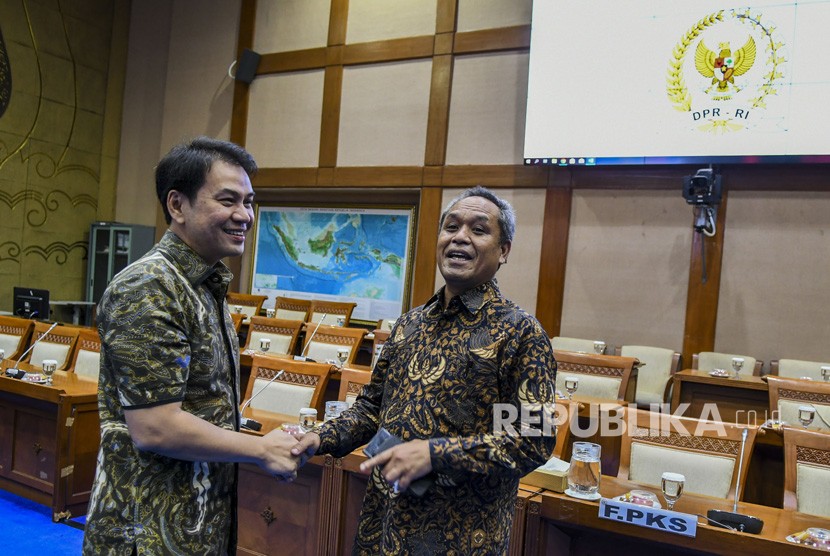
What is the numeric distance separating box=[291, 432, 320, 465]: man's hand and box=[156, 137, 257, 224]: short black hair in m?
0.52

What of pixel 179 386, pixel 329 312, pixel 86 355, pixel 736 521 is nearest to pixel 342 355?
pixel 86 355

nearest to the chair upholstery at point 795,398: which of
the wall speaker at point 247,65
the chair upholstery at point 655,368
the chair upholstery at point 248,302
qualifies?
the chair upholstery at point 655,368

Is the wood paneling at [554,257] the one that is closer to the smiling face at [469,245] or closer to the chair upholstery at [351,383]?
the chair upholstery at [351,383]

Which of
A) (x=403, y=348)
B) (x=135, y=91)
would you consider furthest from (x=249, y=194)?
(x=135, y=91)

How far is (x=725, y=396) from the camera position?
4.12 m

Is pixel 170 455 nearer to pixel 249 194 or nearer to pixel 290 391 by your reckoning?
pixel 249 194

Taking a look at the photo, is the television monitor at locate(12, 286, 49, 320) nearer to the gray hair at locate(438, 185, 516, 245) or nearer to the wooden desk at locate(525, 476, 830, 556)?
the wooden desk at locate(525, 476, 830, 556)

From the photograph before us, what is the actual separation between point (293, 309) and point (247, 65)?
3263 millimetres

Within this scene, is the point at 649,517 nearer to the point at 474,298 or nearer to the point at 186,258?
the point at 474,298

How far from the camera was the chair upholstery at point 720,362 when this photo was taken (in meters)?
5.42

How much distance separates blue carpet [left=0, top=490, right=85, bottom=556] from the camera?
2924 mm

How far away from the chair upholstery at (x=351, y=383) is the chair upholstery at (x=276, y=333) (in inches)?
75.1

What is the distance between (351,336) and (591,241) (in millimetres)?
2813

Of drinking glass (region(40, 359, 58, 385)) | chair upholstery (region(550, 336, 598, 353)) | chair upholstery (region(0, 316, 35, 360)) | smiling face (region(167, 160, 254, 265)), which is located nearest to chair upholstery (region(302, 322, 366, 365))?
drinking glass (region(40, 359, 58, 385))
